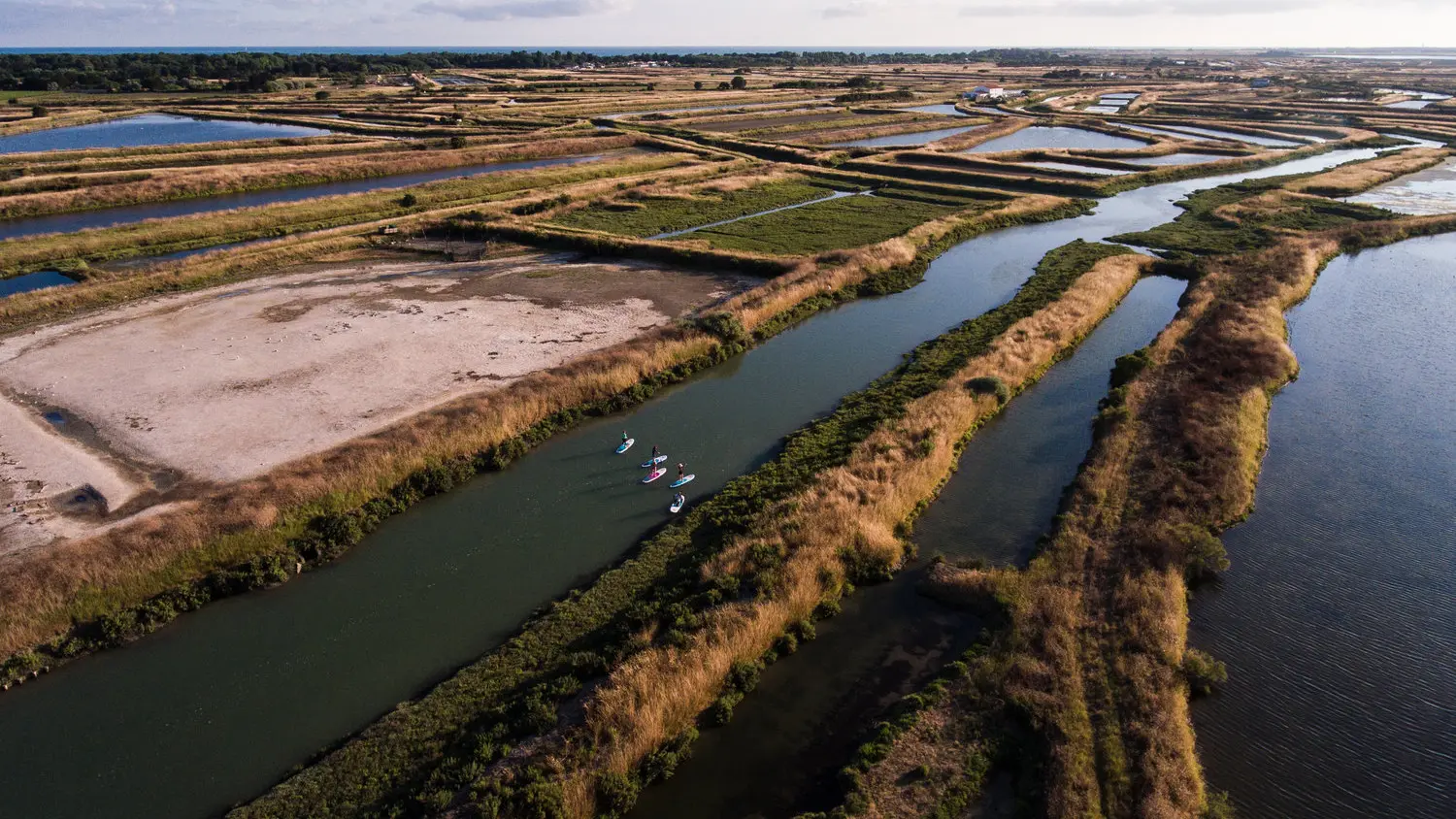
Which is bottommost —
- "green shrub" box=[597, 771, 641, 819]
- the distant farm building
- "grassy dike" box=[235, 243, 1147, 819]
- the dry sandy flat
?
"green shrub" box=[597, 771, 641, 819]

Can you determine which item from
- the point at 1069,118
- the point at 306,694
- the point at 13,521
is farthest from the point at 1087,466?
the point at 1069,118

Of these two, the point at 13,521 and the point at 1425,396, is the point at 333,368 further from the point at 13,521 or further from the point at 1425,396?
the point at 1425,396

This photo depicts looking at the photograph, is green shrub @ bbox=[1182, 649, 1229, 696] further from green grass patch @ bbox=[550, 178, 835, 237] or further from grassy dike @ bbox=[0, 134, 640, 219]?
grassy dike @ bbox=[0, 134, 640, 219]

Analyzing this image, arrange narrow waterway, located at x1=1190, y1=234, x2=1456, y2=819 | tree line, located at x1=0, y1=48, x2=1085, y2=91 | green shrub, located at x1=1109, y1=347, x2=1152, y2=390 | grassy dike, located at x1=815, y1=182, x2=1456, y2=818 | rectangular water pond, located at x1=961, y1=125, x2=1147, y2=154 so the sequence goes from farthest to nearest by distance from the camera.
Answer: tree line, located at x1=0, y1=48, x2=1085, y2=91, rectangular water pond, located at x1=961, y1=125, x2=1147, y2=154, green shrub, located at x1=1109, y1=347, x2=1152, y2=390, narrow waterway, located at x1=1190, y1=234, x2=1456, y2=819, grassy dike, located at x1=815, y1=182, x2=1456, y2=818

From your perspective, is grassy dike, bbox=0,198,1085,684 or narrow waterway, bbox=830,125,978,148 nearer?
grassy dike, bbox=0,198,1085,684

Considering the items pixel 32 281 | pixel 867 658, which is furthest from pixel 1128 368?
pixel 32 281

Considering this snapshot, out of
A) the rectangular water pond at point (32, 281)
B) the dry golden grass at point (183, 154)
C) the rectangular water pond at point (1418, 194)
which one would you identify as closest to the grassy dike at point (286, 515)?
the rectangular water pond at point (32, 281)

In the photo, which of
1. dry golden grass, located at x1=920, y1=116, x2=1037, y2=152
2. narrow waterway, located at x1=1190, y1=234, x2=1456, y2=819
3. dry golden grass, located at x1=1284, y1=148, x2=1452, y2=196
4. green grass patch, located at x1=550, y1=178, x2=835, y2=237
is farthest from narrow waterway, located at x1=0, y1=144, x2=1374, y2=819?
dry golden grass, located at x1=920, y1=116, x2=1037, y2=152
